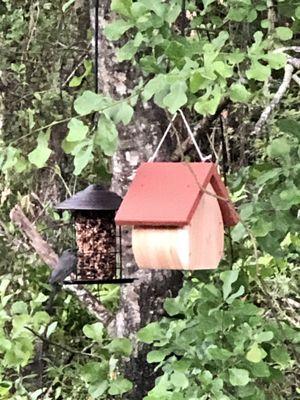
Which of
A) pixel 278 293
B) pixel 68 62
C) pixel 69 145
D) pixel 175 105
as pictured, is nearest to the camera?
pixel 175 105

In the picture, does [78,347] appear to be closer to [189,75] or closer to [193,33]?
[193,33]

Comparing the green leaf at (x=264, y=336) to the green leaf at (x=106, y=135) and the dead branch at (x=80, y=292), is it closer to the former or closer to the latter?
the green leaf at (x=106, y=135)

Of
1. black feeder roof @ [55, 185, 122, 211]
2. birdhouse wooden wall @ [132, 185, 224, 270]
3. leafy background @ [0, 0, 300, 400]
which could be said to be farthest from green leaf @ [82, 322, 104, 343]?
birdhouse wooden wall @ [132, 185, 224, 270]

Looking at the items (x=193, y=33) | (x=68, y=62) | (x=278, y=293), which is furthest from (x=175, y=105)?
(x=68, y=62)

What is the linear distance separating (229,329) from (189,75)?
0.45 meters

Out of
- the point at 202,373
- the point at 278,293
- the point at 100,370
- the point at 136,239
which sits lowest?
the point at 278,293

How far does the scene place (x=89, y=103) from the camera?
1.27 meters

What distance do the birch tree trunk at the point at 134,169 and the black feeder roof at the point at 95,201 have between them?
8cm

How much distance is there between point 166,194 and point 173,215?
1.9 inches

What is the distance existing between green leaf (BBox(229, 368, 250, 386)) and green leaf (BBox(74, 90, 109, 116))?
0.46 metres

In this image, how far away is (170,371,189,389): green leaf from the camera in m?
1.35

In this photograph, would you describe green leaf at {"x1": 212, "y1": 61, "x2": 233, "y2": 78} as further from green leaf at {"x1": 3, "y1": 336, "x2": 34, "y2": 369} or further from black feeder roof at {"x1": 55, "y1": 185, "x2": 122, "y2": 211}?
green leaf at {"x1": 3, "y1": 336, "x2": 34, "y2": 369}

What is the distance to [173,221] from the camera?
136 cm

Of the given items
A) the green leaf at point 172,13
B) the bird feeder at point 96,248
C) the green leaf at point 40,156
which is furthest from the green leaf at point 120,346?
the green leaf at point 172,13
